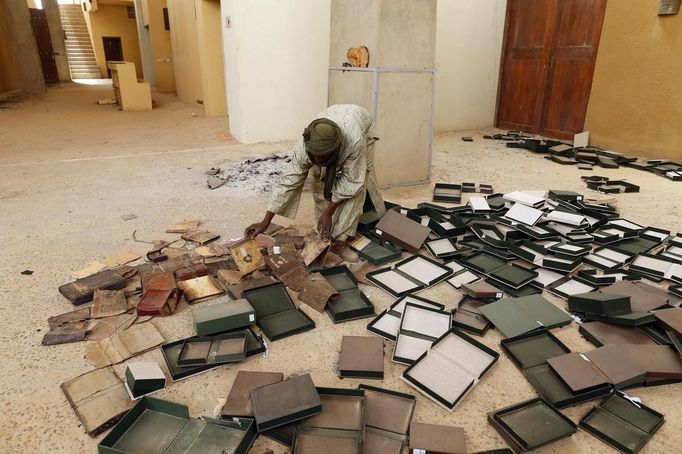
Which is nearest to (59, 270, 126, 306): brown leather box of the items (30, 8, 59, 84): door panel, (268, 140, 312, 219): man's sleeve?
(268, 140, 312, 219): man's sleeve

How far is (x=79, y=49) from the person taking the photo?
62.4 ft

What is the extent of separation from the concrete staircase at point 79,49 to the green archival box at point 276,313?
20.3m

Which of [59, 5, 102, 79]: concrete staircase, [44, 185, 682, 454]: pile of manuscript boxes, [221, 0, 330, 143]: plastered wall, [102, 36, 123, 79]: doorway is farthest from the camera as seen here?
[102, 36, 123, 79]: doorway

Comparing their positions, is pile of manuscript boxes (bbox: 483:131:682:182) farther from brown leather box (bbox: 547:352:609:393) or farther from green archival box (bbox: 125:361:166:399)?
green archival box (bbox: 125:361:166:399)

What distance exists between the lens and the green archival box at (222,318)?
2186 millimetres

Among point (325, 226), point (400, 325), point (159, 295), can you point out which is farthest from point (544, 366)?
point (159, 295)

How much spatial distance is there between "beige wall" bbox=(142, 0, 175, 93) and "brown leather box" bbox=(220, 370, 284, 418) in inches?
492

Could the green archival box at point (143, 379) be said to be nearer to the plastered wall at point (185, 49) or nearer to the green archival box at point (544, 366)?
the green archival box at point (544, 366)

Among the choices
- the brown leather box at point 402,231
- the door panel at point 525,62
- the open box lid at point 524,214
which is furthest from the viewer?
the door panel at point 525,62

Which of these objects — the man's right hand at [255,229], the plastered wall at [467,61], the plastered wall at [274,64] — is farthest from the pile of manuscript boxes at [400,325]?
the plastered wall at [467,61]

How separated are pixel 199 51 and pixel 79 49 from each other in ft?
46.2

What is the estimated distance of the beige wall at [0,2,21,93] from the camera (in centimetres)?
1150

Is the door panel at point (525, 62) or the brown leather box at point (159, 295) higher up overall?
the door panel at point (525, 62)

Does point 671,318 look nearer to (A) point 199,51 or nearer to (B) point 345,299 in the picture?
(B) point 345,299
